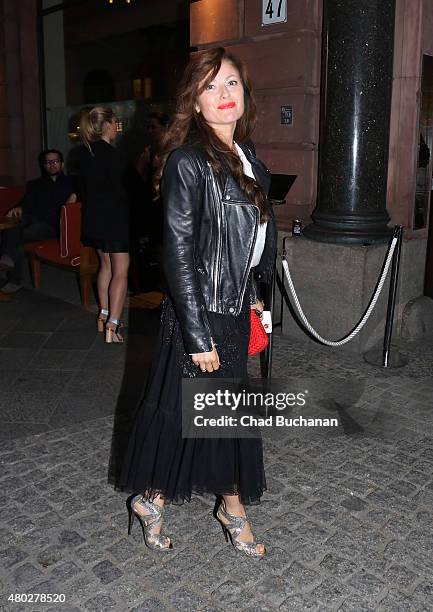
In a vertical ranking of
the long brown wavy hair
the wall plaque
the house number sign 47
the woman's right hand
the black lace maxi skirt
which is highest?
the house number sign 47

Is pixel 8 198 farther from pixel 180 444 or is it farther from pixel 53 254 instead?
pixel 180 444

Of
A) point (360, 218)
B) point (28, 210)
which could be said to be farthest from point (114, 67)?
point (360, 218)

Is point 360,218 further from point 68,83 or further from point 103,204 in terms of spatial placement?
point 68,83

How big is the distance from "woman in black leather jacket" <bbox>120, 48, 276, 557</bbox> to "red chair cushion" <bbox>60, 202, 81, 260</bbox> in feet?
15.0

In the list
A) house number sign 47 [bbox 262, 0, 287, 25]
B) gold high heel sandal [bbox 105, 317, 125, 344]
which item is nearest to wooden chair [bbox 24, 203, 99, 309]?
gold high heel sandal [bbox 105, 317, 125, 344]

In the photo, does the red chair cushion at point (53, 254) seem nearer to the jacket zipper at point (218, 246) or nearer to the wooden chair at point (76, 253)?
the wooden chair at point (76, 253)

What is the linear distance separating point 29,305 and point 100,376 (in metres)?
2.55

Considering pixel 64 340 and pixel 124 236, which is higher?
pixel 124 236

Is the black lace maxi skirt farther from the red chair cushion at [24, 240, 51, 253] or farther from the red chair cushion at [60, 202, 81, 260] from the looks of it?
the red chair cushion at [24, 240, 51, 253]

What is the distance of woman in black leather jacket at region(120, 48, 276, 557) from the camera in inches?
98.3

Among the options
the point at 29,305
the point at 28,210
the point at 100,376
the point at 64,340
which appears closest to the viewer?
the point at 100,376

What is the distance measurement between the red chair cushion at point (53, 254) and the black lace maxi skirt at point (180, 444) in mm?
4584

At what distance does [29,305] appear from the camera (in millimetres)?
7285

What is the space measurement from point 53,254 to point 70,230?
1.95 ft
